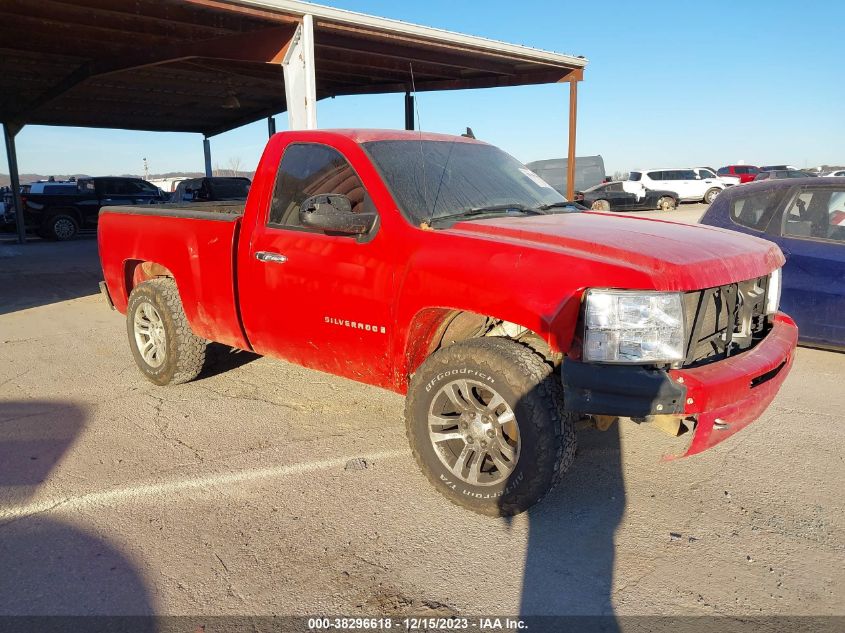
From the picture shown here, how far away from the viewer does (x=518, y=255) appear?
2969 millimetres

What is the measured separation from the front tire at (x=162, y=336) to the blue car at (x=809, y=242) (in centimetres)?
487

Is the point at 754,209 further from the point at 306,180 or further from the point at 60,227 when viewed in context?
the point at 60,227

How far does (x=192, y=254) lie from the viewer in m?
4.66

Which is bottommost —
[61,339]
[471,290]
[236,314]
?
[61,339]

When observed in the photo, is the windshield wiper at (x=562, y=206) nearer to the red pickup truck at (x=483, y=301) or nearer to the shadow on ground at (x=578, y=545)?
the red pickup truck at (x=483, y=301)

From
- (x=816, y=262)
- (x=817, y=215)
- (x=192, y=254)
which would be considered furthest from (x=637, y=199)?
(x=192, y=254)

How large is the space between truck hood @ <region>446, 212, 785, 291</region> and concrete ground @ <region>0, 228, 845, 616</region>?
3.86ft

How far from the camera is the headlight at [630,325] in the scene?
274 cm

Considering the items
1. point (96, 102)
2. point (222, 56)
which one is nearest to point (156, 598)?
point (222, 56)

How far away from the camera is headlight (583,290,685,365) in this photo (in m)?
2.74

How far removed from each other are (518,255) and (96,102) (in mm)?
19652

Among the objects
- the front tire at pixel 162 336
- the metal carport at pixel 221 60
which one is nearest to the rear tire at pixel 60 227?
the metal carport at pixel 221 60

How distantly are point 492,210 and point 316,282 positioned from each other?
3.65 feet

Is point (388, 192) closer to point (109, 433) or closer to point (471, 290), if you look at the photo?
point (471, 290)
